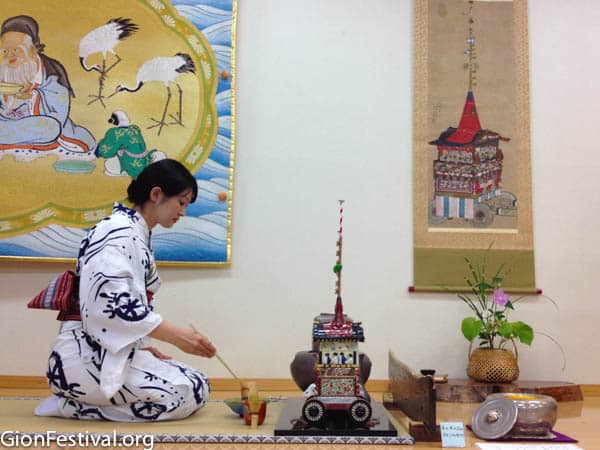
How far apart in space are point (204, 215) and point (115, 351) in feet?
5.43

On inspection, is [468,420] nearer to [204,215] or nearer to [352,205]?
[352,205]

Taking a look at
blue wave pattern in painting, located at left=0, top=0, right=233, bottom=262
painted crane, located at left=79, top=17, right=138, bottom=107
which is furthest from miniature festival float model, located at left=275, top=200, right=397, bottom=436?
painted crane, located at left=79, top=17, right=138, bottom=107

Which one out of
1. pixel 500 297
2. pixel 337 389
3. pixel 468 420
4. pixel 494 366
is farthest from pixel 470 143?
pixel 337 389

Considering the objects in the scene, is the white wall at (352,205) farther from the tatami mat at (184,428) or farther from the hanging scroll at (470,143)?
the tatami mat at (184,428)

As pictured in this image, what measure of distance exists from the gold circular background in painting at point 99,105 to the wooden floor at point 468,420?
1080mm

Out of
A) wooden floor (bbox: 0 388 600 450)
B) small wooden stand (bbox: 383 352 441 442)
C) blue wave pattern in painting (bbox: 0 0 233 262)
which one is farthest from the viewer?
blue wave pattern in painting (bbox: 0 0 233 262)

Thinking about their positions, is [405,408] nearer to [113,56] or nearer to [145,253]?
[145,253]

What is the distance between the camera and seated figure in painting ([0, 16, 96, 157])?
4004 mm

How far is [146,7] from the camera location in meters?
4.14

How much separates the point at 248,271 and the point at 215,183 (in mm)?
581

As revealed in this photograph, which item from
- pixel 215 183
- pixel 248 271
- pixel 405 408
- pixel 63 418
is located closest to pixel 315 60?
pixel 215 183

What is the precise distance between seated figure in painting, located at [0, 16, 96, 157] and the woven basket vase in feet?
8.61

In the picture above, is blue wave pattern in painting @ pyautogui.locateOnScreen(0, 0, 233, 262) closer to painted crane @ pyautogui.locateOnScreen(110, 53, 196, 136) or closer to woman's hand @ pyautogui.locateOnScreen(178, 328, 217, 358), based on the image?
painted crane @ pyautogui.locateOnScreen(110, 53, 196, 136)

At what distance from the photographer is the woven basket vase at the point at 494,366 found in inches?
143
